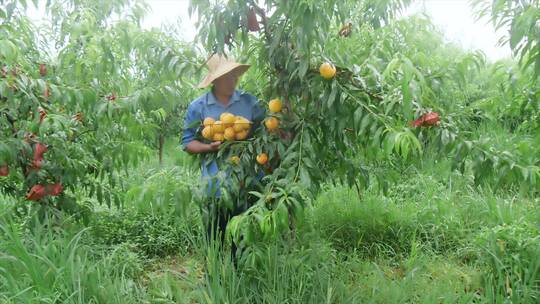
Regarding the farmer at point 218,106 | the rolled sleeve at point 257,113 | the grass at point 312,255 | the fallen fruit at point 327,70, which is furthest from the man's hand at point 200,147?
A: the fallen fruit at point 327,70

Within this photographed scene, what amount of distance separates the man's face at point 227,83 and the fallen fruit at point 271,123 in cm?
42

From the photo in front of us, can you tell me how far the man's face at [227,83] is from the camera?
249 cm

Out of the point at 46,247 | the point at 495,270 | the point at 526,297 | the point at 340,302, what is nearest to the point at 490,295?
the point at 526,297

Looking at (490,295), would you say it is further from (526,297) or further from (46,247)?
(46,247)

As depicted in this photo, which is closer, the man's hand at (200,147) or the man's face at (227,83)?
the man's hand at (200,147)

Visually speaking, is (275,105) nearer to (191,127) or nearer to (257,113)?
(257,113)

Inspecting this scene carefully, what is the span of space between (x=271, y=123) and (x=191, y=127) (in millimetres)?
536

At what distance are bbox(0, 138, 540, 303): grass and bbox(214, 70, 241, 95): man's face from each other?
440 millimetres

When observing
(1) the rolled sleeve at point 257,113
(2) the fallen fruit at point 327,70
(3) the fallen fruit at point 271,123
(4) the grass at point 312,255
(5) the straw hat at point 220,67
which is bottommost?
(4) the grass at point 312,255

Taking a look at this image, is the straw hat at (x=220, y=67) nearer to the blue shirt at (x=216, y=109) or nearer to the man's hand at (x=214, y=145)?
the blue shirt at (x=216, y=109)

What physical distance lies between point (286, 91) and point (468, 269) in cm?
172

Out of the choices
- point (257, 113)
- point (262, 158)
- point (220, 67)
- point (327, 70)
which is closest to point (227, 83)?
point (220, 67)

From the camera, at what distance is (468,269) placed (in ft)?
10.0

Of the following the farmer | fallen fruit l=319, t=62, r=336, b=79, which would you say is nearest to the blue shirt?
the farmer
